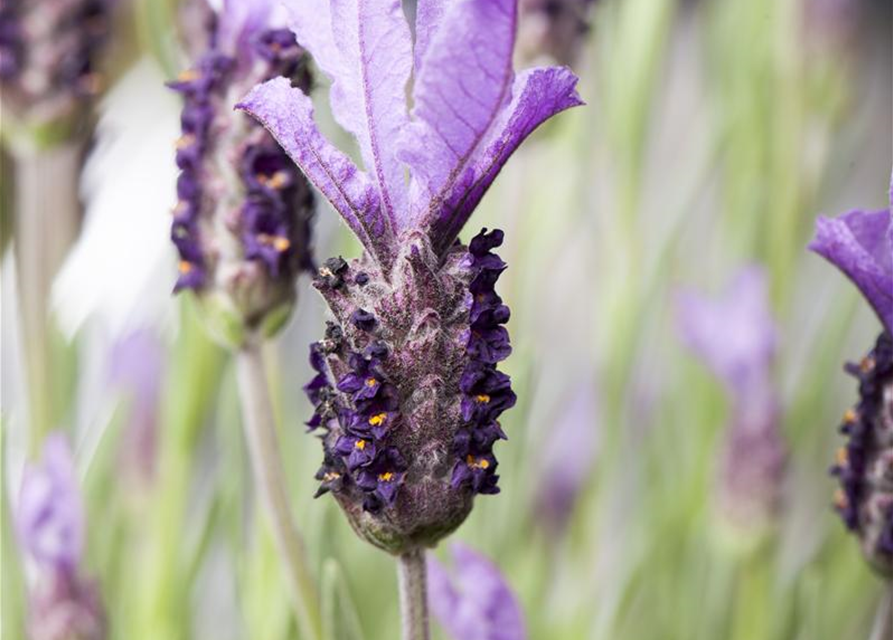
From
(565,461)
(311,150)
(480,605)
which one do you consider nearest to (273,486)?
(480,605)

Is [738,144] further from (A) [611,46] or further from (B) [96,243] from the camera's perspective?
(B) [96,243]

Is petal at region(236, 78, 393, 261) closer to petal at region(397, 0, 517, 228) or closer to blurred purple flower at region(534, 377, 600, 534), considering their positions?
petal at region(397, 0, 517, 228)

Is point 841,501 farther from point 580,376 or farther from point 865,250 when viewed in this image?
point 580,376

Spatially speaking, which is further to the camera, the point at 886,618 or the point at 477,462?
the point at 886,618

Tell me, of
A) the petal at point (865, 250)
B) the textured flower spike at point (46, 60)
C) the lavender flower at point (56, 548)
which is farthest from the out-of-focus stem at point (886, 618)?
the textured flower spike at point (46, 60)

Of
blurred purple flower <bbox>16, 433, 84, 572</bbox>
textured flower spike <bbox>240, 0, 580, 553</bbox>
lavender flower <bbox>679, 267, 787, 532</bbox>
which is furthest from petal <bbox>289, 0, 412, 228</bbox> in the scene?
lavender flower <bbox>679, 267, 787, 532</bbox>

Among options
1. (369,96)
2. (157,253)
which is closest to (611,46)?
(157,253)
